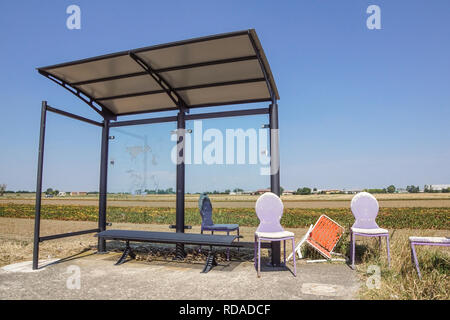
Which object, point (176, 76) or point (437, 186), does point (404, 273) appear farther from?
point (437, 186)

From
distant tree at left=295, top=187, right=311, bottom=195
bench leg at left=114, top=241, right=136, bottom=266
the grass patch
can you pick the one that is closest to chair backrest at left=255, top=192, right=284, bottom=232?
the grass patch

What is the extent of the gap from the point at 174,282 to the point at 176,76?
3384 mm

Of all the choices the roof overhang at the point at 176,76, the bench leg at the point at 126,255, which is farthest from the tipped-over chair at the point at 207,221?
the roof overhang at the point at 176,76

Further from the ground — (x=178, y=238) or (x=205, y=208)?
(x=205, y=208)

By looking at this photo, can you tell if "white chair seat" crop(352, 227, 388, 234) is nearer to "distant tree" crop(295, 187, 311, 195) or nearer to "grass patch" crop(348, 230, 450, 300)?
"grass patch" crop(348, 230, 450, 300)

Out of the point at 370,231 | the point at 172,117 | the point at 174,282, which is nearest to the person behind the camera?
the point at 174,282

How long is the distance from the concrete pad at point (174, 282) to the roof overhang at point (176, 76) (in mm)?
2917

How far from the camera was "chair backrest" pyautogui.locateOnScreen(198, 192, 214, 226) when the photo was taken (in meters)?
5.98

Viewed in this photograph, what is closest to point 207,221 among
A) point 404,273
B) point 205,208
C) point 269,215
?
point 205,208

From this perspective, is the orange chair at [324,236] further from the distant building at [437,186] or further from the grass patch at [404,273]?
the distant building at [437,186]

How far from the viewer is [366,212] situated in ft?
15.9
